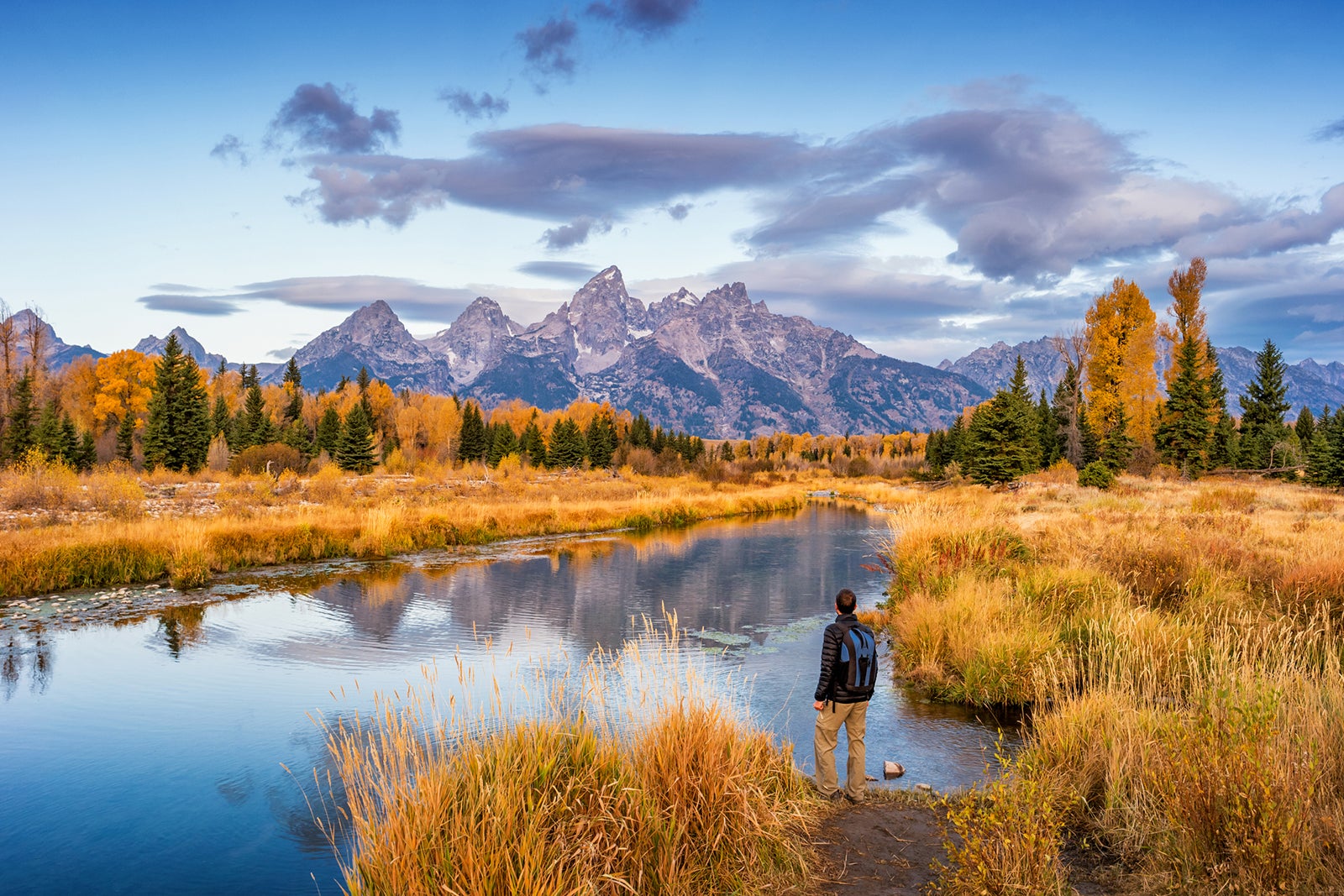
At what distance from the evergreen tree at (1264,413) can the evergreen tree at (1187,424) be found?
39.1 ft

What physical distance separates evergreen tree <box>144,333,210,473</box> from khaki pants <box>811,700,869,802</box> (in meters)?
55.8

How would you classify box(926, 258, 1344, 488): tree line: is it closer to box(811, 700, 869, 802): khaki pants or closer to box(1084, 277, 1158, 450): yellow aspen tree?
box(1084, 277, 1158, 450): yellow aspen tree

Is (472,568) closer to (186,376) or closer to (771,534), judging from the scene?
(771,534)

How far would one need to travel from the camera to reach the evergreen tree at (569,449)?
84312 millimetres

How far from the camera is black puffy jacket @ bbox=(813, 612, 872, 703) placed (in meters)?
6.93

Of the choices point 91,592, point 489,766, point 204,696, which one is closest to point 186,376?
point 91,592

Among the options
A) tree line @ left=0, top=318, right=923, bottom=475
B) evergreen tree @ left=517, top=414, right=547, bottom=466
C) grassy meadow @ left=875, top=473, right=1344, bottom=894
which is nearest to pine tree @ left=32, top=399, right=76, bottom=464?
tree line @ left=0, top=318, right=923, bottom=475

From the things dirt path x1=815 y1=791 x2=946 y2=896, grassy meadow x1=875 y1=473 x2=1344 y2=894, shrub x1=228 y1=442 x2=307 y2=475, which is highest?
shrub x1=228 y1=442 x2=307 y2=475

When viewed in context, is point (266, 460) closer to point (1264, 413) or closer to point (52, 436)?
point (52, 436)

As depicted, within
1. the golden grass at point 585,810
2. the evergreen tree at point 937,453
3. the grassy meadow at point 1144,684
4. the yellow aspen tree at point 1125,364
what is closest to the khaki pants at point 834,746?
the golden grass at point 585,810

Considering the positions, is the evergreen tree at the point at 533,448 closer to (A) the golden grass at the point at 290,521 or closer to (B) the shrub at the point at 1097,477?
(A) the golden grass at the point at 290,521

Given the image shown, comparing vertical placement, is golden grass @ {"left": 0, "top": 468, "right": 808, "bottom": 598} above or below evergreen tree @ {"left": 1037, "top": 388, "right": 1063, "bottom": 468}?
below

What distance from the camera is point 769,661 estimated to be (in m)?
13.1

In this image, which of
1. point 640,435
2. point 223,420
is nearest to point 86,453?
point 223,420
